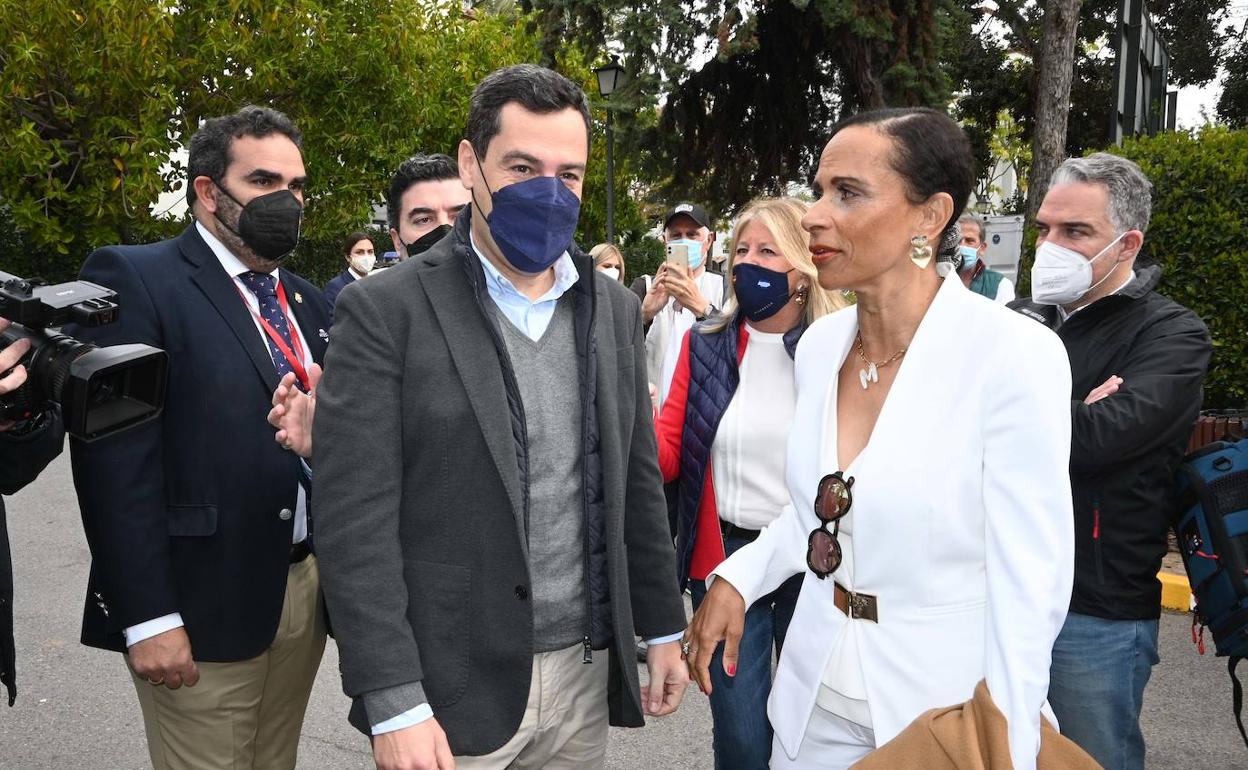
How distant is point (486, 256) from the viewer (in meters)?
2.28

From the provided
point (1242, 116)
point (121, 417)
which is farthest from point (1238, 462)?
point (1242, 116)

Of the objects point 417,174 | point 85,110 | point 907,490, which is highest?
point 85,110

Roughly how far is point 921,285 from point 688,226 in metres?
4.74

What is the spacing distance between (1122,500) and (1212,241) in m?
4.91

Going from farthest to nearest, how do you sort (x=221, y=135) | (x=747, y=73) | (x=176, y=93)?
(x=747, y=73) → (x=176, y=93) → (x=221, y=135)

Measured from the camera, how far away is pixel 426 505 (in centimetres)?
207

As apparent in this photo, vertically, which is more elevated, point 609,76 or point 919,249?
point 609,76

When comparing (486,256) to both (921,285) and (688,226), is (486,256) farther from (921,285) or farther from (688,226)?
(688,226)

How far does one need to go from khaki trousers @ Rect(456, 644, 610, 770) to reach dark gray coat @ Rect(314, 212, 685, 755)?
0.10m

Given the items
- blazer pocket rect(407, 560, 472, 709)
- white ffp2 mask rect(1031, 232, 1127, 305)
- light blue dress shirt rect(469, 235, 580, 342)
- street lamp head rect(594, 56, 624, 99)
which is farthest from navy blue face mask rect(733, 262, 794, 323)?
street lamp head rect(594, 56, 624, 99)

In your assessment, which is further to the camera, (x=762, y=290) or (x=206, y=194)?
Result: (x=762, y=290)

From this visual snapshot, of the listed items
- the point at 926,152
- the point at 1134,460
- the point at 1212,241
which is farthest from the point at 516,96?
the point at 1212,241

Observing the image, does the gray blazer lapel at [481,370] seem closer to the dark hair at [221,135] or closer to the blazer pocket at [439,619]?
the blazer pocket at [439,619]

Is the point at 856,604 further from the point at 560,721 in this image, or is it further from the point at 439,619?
the point at 439,619
